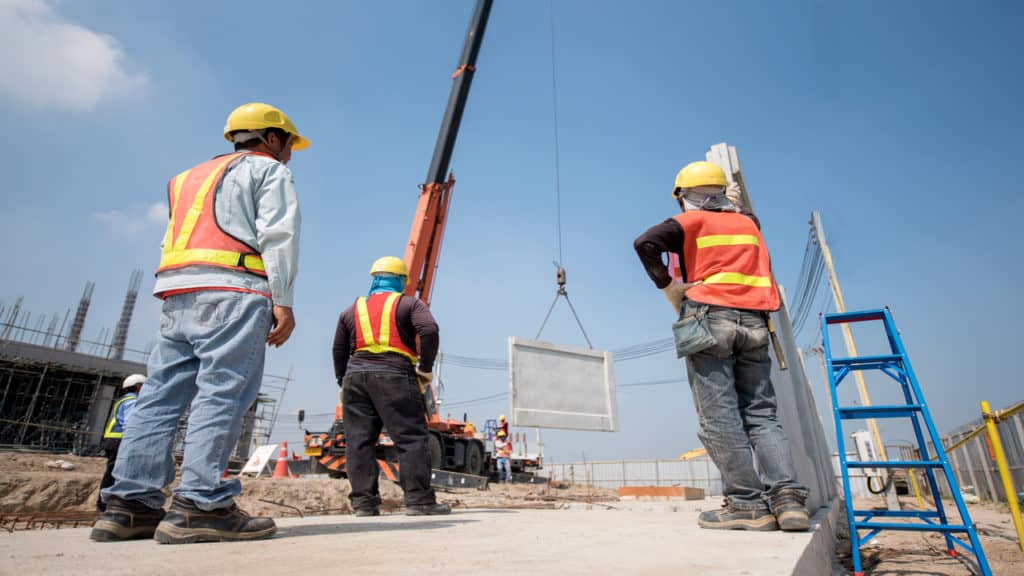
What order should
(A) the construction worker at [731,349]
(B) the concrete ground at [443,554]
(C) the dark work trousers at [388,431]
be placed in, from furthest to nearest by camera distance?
(C) the dark work trousers at [388,431]
(A) the construction worker at [731,349]
(B) the concrete ground at [443,554]

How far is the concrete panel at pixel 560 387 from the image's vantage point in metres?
5.78

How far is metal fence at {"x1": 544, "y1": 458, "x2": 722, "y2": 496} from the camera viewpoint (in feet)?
66.0

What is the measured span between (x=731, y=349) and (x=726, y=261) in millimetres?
434

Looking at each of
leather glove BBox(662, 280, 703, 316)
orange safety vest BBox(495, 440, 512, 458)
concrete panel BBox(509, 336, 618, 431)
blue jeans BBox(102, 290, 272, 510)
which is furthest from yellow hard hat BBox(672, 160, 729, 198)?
orange safety vest BBox(495, 440, 512, 458)

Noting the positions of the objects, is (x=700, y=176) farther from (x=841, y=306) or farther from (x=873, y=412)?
(x=841, y=306)

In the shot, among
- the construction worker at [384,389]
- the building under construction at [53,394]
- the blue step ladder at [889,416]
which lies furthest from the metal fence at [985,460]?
the building under construction at [53,394]

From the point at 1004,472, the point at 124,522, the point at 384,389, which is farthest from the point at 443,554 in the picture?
the point at 1004,472

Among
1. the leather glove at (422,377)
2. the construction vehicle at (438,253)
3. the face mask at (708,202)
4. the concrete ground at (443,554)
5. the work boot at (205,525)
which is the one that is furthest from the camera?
the construction vehicle at (438,253)

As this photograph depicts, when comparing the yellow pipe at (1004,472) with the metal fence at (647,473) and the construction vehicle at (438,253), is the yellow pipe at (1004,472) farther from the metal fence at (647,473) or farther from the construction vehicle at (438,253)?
the metal fence at (647,473)

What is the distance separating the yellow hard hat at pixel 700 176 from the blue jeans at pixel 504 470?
12.9 meters

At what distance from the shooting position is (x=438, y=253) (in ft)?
37.2

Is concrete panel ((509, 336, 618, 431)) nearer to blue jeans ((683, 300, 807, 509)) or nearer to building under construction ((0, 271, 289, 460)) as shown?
blue jeans ((683, 300, 807, 509))

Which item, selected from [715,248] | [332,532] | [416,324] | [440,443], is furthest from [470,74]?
[332,532]

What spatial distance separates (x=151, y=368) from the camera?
204cm
